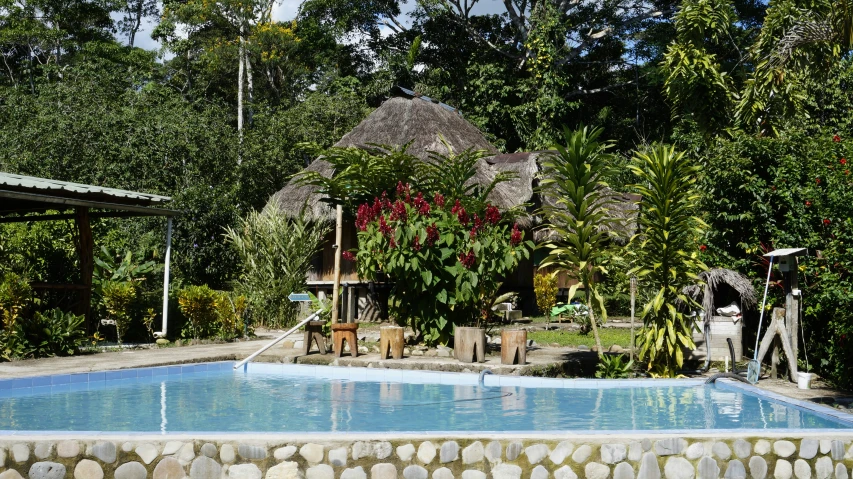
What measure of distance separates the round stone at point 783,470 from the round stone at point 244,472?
324 cm

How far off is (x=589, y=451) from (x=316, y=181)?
8.27m

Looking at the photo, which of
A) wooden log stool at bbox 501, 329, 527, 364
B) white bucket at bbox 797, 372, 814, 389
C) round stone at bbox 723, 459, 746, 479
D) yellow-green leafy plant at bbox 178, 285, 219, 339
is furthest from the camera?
yellow-green leafy plant at bbox 178, 285, 219, 339

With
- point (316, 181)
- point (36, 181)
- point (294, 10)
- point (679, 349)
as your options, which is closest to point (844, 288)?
point (679, 349)

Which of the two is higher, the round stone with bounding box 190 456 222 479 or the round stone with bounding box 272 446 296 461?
the round stone with bounding box 272 446 296 461

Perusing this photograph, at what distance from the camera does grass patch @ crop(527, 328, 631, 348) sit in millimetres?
13047

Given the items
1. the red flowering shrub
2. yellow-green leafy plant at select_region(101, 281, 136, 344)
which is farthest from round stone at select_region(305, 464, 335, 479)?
yellow-green leafy plant at select_region(101, 281, 136, 344)

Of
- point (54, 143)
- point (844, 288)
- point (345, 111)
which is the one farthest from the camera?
point (345, 111)

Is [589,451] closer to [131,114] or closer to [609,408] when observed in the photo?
[609,408]

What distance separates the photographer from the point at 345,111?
2609cm

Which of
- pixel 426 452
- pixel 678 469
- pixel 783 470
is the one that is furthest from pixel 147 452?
pixel 783 470

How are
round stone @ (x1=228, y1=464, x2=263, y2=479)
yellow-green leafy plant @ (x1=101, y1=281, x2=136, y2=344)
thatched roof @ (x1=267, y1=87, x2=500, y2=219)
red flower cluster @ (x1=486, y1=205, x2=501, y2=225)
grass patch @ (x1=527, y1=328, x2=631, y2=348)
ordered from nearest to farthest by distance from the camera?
round stone @ (x1=228, y1=464, x2=263, y2=479) < red flower cluster @ (x1=486, y1=205, x2=501, y2=225) < yellow-green leafy plant @ (x1=101, y1=281, x2=136, y2=344) < grass patch @ (x1=527, y1=328, x2=631, y2=348) < thatched roof @ (x1=267, y1=87, x2=500, y2=219)

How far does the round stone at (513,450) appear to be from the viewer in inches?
211

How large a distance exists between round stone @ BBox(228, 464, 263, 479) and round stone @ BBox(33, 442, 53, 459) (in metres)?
1.11

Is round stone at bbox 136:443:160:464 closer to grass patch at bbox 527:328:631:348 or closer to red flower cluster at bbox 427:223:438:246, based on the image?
red flower cluster at bbox 427:223:438:246
